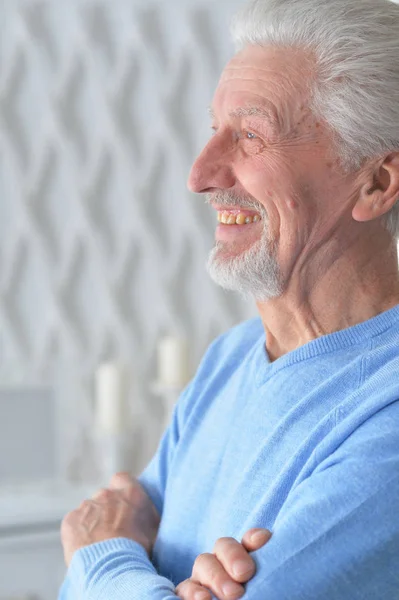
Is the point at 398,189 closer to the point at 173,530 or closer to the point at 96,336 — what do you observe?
the point at 173,530

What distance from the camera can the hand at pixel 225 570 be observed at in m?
0.59

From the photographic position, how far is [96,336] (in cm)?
208

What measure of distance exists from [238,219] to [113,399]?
3.95 ft

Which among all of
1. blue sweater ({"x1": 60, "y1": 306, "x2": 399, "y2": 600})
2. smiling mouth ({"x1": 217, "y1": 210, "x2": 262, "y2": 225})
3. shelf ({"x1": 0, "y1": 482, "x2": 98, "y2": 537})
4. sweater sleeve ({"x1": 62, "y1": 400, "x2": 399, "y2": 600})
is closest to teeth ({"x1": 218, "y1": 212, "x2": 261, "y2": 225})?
smiling mouth ({"x1": 217, "y1": 210, "x2": 262, "y2": 225})

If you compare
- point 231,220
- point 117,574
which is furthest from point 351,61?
point 117,574

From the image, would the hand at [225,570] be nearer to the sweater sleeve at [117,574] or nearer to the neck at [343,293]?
the sweater sleeve at [117,574]

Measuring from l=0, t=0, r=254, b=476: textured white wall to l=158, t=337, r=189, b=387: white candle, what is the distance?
0.49 ft

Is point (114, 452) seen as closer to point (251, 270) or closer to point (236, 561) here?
point (251, 270)

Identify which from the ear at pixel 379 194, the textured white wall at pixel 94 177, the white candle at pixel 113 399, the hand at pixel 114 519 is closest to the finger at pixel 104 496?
the hand at pixel 114 519

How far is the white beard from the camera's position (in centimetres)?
78

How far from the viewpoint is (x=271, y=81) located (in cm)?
77

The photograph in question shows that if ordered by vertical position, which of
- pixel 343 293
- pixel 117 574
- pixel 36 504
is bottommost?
pixel 36 504

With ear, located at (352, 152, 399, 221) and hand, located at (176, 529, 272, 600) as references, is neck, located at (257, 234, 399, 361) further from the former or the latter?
hand, located at (176, 529, 272, 600)

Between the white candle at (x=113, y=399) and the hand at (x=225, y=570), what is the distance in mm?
1303
